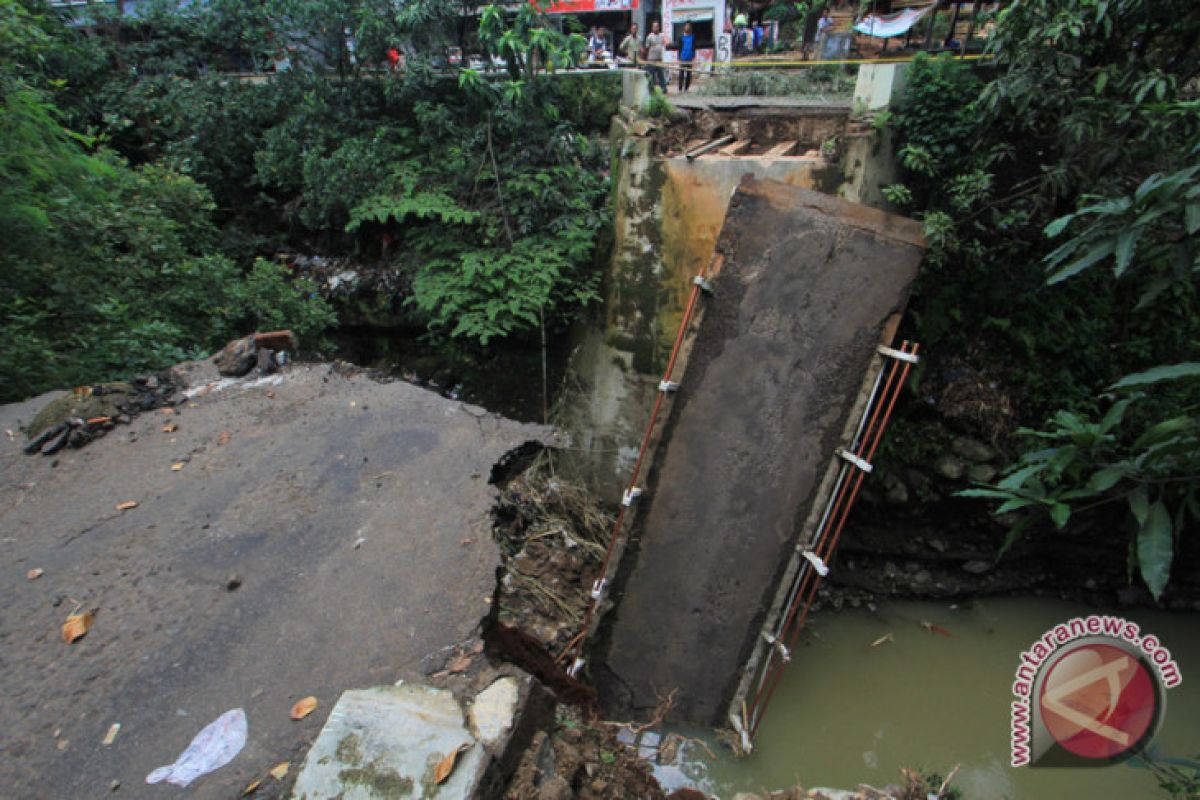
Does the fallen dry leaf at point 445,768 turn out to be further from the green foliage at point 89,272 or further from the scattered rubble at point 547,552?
the green foliage at point 89,272

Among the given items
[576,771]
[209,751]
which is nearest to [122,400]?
[209,751]

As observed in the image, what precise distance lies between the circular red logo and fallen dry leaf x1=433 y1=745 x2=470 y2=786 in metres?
1.77

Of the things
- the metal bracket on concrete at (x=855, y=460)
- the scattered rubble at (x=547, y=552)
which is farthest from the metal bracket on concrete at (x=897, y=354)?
the scattered rubble at (x=547, y=552)

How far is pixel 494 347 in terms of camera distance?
698 centimetres

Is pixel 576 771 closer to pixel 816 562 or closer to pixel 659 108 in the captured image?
pixel 816 562

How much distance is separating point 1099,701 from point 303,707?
2650 mm

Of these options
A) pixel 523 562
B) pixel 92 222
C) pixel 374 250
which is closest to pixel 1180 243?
pixel 523 562

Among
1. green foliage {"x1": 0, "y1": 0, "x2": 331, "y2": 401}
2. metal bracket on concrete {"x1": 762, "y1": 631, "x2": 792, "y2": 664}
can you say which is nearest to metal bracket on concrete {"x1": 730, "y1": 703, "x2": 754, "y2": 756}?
metal bracket on concrete {"x1": 762, "y1": 631, "x2": 792, "y2": 664}

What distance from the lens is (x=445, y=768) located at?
1.75m

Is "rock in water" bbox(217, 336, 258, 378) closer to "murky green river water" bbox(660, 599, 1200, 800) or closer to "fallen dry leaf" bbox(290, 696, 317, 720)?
"fallen dry leaf" bbox(290, 696, 317, 720)

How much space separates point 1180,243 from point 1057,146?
339 cm

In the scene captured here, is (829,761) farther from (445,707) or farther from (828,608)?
(445,707)

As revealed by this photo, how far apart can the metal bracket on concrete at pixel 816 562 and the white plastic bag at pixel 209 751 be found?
2954mm

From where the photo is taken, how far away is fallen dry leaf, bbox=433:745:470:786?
172cm
